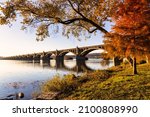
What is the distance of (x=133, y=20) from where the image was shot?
18.2 meters

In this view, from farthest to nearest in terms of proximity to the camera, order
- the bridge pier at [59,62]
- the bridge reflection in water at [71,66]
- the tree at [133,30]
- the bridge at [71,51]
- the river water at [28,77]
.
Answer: the bridge at [71,51], the bridge pier at [59,62], the bridge reflection in water at [71,66], the river water at [28,77], the tree at [133,30]

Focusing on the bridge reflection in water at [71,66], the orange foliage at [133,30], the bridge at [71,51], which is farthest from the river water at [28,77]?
the bridge at [71,51]

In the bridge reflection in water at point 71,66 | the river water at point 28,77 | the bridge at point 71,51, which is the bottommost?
the river water at point 28,77

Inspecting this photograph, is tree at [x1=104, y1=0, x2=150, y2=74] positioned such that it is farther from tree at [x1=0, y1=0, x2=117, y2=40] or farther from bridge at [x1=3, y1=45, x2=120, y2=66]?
bridge at [x1=3, y1=45, x2=120, y2=66]

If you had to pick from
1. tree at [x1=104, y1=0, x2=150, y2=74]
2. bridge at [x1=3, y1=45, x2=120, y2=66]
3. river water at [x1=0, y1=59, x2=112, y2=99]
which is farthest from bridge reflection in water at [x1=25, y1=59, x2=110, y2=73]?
tree at [x1=104, y1=0, x2=150, y2=74]

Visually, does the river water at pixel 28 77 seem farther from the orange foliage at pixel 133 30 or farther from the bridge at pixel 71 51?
the bridge at pixel 71 51

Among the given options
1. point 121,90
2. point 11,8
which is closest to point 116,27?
point 121,90

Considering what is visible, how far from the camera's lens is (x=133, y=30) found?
1836cm

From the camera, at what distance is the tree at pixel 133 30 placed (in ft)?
59.1

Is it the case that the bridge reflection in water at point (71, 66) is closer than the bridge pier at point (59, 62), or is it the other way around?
the bridge reflection in water at point (71, 66)

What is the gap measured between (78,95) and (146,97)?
454 centimetres

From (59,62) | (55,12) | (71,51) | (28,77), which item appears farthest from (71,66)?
(55,12)

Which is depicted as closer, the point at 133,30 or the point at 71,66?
the point at 133,30

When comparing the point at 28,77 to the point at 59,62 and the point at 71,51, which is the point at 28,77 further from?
the point at 71,51
